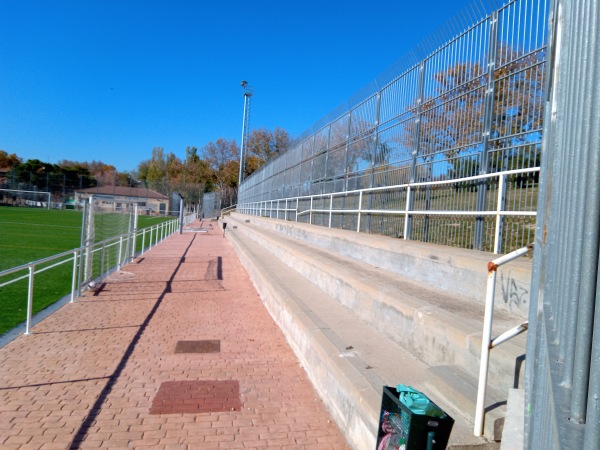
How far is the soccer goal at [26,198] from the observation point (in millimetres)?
71750

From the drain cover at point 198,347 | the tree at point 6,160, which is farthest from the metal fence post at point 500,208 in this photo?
the tree at point 6,160

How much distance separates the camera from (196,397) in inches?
181

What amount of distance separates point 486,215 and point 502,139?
3.17 ft

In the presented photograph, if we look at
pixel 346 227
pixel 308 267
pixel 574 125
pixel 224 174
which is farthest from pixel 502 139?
pixel 224 174

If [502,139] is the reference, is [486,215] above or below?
below

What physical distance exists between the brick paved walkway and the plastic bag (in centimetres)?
119

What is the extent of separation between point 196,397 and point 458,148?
4.86 meters

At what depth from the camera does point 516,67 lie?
590 centimetres

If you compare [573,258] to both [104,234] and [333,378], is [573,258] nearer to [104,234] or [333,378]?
[333,378]

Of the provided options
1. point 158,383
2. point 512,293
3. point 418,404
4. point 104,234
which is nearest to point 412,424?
point 418,404

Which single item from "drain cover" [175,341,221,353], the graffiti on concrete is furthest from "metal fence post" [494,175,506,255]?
"drain cover" [175,341,221,353]

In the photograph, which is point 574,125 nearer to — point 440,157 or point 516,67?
point 516,67

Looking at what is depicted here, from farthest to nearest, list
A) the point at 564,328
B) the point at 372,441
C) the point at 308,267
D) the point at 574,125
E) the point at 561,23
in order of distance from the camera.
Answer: the point at 308,267 < the point at 372,441 < the point at 561,23 < the point at 574,125 < the point at 564,328

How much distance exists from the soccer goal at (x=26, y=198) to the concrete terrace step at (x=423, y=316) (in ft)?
250
